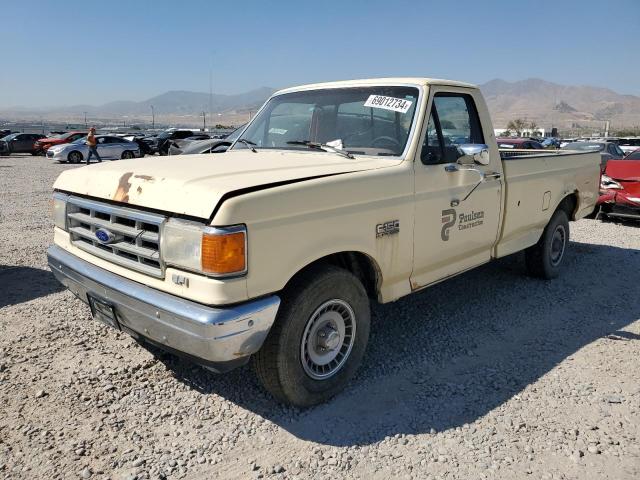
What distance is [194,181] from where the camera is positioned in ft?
9.02

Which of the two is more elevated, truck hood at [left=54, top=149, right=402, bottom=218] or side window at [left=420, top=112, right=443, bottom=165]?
side window at [left=420, top=112, right=443, bottom=165]

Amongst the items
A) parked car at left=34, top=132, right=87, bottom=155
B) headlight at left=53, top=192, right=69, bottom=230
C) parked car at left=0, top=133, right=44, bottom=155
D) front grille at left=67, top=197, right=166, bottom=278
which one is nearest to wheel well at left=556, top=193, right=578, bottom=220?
front grille at left=67, top=197, right=166, bottom=278

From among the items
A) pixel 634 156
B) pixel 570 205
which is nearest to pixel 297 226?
pixel 570 205

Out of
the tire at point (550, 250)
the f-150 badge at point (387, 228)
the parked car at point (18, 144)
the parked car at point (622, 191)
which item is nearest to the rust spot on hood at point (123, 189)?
the f-150 badge at point (387, 228)

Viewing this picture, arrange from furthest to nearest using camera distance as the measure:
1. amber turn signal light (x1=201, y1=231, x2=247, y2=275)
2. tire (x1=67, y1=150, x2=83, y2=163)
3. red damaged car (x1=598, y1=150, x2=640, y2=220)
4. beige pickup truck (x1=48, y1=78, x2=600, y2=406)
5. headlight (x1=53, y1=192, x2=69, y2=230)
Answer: tire (x1=67, y1=150, x2=83, y2=163)
red damaged car (x1=598, y1=150, x2=640, y2=220)
headlight (x1=53, y1=192, x2=69, y2=230)
beige pickup truck (x1=48, y1=78, x2=600, y2=406)
amber turn signal light (x1=201, y1=231, x2=247, y2=275)

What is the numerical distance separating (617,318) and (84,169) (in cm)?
480

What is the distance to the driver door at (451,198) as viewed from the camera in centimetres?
371

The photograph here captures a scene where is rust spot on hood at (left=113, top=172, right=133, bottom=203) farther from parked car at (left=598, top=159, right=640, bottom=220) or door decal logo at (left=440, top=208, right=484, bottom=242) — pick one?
parked car at (left=598, top=159, right=640, bottom=220)

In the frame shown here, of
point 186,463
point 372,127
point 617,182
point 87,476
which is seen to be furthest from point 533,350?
point 617,182

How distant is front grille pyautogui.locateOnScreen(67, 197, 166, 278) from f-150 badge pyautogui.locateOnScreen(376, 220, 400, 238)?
1.37 metres

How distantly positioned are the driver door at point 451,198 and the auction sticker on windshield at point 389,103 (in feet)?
0.70

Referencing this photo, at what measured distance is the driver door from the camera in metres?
3.71

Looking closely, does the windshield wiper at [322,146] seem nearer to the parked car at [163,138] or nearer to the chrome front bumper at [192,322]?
the chrome front bumper at [192,322]

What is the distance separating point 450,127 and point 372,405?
7.52 ft
